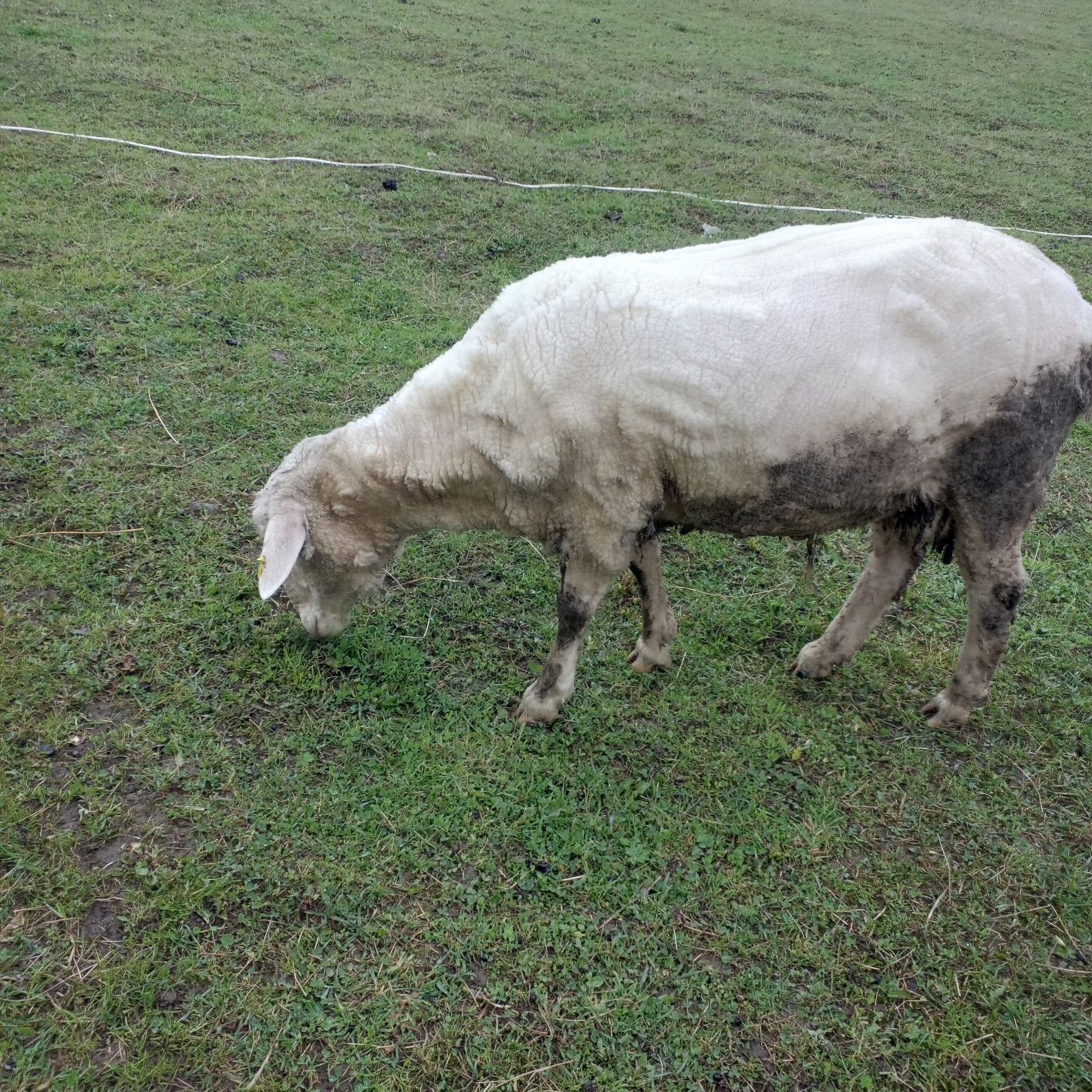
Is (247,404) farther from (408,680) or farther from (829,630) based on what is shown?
(829,630)

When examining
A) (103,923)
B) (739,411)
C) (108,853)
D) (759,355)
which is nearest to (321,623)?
(108,853)

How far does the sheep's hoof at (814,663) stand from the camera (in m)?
3.73

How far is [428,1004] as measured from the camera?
2.51m

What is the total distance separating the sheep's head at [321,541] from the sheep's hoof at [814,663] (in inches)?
73.8

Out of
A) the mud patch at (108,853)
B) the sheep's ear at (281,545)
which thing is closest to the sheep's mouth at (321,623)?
the sheep's ear at (281,545)

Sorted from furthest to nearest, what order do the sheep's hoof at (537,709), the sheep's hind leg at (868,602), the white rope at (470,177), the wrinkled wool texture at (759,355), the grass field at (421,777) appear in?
the white rope at (470,177) < the sheep's hind leg at (868,602) < the sheep's hoof at (537,709) < the wrinkled wool texture at (759,355) < the grass field at (421,777)

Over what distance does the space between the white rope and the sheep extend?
5175 mm

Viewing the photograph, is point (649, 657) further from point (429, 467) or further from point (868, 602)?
point (429, 467)

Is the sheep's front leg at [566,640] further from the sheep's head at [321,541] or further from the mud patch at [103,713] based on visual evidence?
the mud patch at [103,713]

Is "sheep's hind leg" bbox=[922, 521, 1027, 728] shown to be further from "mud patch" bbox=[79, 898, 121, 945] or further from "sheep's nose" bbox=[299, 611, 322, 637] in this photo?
"mud patch" bbox=[79, 898, 121, 945]

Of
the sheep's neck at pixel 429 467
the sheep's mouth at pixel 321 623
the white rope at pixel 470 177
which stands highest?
the white rope at pixel 470 177

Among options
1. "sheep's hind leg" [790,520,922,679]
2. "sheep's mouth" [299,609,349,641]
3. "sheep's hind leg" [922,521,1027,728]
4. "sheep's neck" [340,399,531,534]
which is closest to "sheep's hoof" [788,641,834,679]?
"sheep's hind leg" [790,520,922,679]

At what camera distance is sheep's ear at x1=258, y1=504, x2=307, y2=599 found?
2.81 metres

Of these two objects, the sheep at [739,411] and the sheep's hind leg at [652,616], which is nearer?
the sheep at [739,411]
